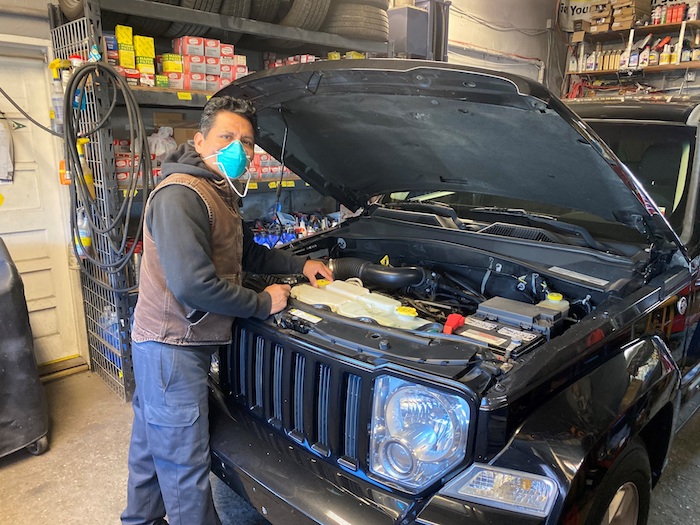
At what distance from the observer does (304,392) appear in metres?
1.58

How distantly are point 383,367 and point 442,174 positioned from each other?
127 centimetres

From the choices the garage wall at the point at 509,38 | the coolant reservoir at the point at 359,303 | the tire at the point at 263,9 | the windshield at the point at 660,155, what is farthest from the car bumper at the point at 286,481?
the garage wall at the point at 509,38

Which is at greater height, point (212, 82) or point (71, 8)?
point (71, 8)

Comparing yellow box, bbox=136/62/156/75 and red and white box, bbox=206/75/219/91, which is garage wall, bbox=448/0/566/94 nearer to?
red and white box, bbox=206/75/219/91

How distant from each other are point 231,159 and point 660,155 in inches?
71.0

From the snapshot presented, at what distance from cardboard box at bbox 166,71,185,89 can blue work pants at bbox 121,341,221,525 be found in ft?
6.46

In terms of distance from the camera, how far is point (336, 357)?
1462mm

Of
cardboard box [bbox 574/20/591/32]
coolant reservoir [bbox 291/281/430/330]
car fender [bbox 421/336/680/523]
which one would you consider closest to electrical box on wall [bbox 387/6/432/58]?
coolant reservoir [bbox 291/281/430/330]

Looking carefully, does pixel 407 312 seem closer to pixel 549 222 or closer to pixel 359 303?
pixel 359 303

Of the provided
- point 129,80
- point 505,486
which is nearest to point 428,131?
point 505,486

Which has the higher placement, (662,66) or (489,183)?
(662,66)

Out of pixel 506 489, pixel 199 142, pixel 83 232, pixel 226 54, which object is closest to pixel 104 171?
pixel 83 232

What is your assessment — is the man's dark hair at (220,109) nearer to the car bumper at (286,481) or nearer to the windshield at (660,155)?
the car bumper at (286,481)

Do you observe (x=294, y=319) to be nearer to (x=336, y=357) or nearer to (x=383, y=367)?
(x=336, y=357)
